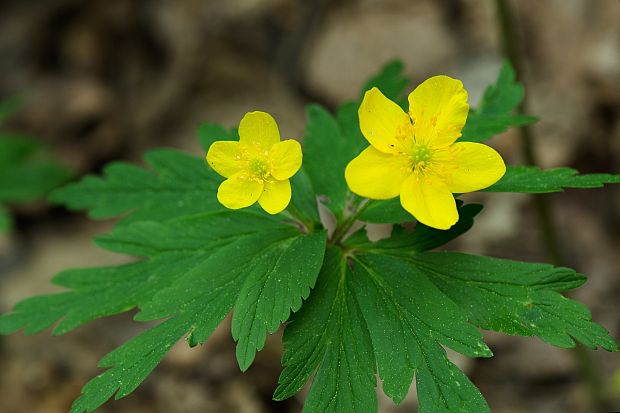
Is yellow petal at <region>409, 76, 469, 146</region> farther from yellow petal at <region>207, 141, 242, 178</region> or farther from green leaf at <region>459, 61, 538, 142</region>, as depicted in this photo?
yellow petal at <region>207, 141, 242, 178</region>

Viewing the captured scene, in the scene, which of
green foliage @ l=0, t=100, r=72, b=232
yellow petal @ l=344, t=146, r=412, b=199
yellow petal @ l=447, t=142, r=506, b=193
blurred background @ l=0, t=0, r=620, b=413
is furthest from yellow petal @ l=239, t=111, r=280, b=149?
green foliage @ l=0, t=100, r=72, b=232

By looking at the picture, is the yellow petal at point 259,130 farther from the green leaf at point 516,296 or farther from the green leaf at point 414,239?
the green leaf at point 516,296

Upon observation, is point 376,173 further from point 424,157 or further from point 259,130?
point 259,130

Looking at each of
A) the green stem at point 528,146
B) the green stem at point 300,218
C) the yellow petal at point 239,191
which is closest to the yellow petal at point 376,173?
the yellow petal at point 239,191

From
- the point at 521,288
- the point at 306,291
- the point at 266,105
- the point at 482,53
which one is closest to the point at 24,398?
the point at 266,105

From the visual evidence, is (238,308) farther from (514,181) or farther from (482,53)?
(482,53)
